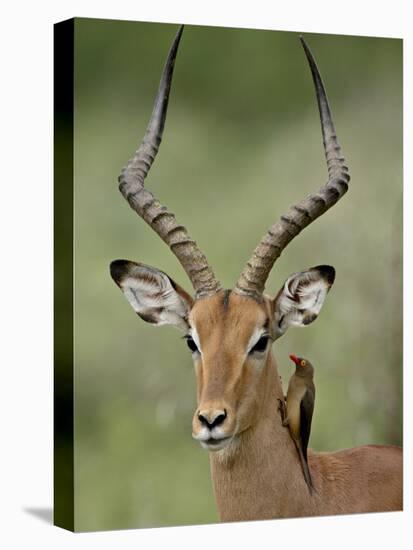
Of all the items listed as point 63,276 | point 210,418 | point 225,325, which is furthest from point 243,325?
point 63,276

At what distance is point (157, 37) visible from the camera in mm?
10078

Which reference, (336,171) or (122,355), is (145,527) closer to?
(122,355)

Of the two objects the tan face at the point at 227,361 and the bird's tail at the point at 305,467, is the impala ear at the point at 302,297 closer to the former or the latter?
the tan face at the point at 227,361

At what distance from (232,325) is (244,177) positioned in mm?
1581

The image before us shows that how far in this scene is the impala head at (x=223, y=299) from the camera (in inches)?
366

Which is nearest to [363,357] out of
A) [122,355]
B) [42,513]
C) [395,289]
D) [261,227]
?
[395,289]

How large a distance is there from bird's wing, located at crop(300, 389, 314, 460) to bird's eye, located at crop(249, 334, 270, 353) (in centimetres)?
82

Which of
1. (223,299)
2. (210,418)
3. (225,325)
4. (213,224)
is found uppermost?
(213,224)

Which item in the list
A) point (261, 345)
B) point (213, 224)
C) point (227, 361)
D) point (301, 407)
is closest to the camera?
point (227, 361)

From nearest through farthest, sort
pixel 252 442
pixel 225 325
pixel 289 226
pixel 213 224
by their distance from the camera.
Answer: pixel 225 325
pixel 252 442
pixel 289 226
pixel 213 224

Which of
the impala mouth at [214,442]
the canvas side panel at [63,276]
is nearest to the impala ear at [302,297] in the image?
the impala mouth at [214,442]

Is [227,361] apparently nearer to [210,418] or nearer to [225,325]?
[225,325]

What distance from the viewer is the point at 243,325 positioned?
9492mm

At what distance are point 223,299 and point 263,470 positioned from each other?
1299mm
